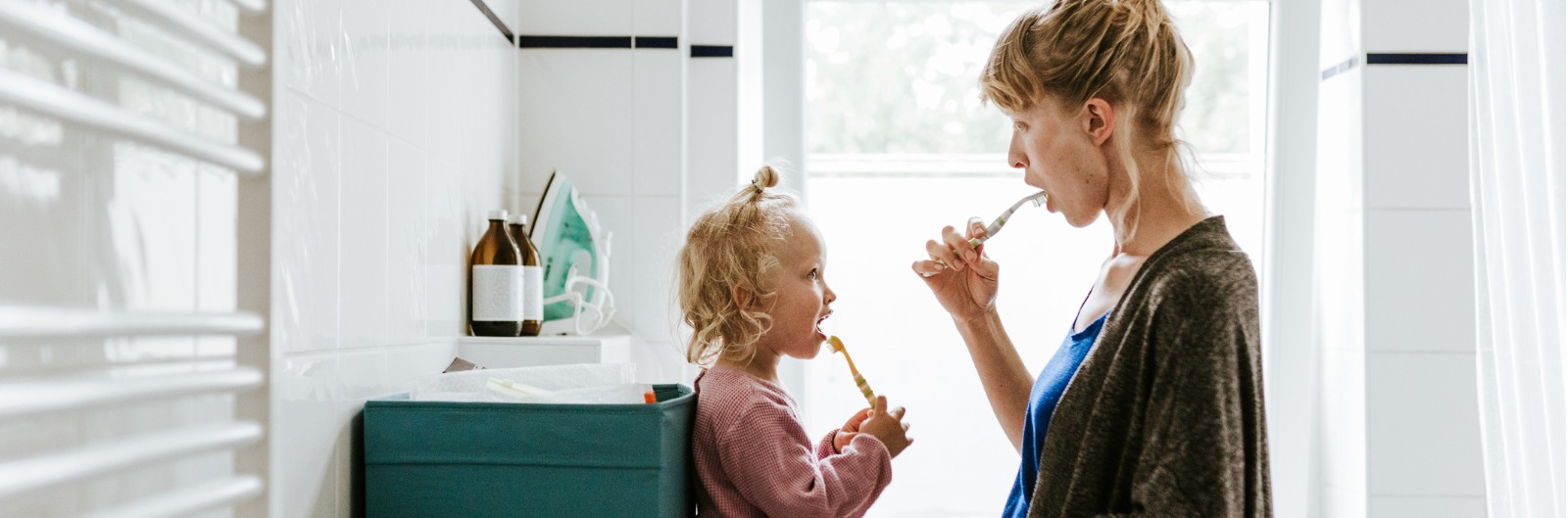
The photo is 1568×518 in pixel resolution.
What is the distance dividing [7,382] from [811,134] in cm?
179

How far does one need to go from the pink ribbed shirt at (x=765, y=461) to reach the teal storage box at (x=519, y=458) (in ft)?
0.32

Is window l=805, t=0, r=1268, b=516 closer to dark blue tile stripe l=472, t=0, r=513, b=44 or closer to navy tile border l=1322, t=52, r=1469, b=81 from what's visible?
navy tile border l=1322, t=52, r=1469, b=81

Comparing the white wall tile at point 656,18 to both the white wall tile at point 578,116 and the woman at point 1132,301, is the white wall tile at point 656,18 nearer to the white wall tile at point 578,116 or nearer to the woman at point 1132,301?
the white wall tile at point 578,116

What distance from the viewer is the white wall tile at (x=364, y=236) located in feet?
3.98

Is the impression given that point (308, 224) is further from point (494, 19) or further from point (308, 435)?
point (494, 19)

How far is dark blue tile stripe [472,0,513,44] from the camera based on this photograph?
5.85 feet

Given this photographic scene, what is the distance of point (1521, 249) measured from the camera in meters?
1.64

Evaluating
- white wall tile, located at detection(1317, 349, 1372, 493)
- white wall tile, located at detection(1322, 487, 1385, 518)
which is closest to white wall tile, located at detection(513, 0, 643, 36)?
white wall tile, located at detection(1317, 349, 1372, 493)

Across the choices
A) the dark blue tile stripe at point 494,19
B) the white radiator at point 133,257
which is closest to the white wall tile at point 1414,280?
the dark blue tile stripe at point 494,19

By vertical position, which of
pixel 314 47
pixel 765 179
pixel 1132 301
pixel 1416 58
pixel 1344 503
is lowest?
pixel 1344 503

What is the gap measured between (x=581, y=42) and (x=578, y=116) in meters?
0.13

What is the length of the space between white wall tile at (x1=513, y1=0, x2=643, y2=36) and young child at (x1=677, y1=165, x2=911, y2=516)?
68 cm

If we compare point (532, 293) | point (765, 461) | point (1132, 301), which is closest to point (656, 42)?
point (532, 293)

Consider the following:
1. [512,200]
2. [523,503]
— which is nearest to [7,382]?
[523,503]
